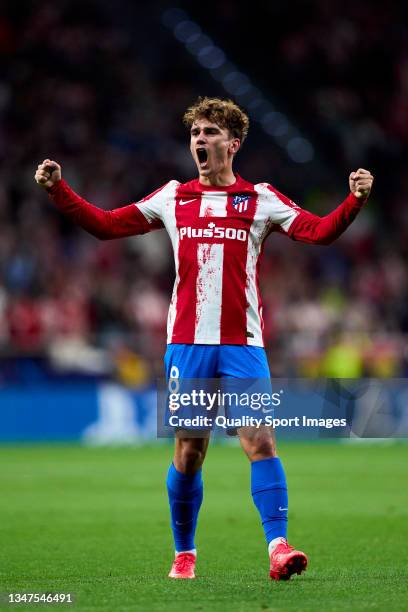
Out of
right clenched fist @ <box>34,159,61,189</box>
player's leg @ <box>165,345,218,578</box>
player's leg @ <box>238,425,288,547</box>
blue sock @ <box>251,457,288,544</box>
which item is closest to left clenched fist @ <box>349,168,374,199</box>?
Answer: player's leg @ <box>165,345,218,578</box>

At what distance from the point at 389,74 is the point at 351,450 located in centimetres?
916

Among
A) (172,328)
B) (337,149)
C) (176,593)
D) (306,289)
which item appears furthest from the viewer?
(337,149)

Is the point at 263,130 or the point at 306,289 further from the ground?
the point at 263,130

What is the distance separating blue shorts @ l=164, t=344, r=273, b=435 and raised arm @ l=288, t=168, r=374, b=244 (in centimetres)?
62

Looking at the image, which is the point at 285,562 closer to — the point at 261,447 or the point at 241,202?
the point at 261,447

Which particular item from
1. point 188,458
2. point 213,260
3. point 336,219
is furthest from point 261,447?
point 336,219

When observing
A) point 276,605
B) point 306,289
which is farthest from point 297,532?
point 306,289

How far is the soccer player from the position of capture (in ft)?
20.4

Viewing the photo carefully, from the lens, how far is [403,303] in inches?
754

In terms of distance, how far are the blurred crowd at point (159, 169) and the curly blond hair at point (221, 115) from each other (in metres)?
10.3

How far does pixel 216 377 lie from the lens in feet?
20.6

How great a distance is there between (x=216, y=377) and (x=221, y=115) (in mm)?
1326

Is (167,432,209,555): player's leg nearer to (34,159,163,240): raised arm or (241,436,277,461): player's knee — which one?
(241,436,277,461): player's knee

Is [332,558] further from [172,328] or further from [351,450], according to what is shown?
[351,450]
